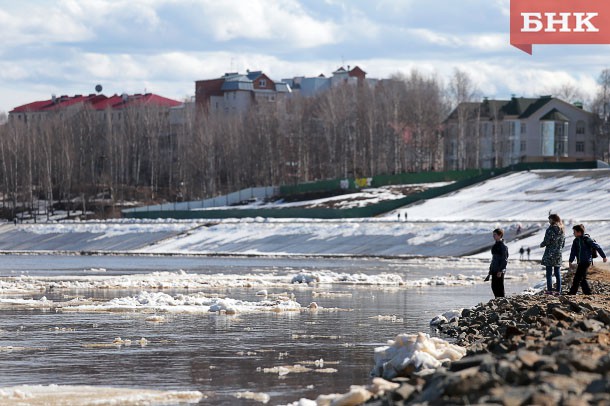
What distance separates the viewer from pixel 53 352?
19203mm

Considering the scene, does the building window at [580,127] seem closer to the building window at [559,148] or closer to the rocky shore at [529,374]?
the building window at [559,148]

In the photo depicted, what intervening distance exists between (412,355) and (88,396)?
408 centimetres

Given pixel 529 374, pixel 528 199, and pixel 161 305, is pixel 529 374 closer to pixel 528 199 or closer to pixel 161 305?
pixel 161 305

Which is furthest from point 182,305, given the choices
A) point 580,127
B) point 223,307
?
point 580,127

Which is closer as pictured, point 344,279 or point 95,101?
point 344,279

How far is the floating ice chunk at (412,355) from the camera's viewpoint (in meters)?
15.7

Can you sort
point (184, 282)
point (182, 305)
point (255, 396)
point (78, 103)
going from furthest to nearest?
point (78, 103) < point (184, 282) < point (182, 305) < point (255, 396)

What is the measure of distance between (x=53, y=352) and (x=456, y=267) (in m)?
36.8

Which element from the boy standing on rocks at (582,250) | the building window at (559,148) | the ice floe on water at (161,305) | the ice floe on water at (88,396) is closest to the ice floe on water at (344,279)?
the ice floe on water at (161,305)

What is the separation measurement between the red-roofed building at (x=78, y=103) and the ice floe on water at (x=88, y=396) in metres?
143

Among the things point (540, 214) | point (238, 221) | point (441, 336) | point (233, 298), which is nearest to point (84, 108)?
point (238, 221)

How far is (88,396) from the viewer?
14859 millimetres

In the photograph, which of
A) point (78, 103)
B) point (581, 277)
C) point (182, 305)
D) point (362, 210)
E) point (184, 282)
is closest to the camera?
point (581, 277)

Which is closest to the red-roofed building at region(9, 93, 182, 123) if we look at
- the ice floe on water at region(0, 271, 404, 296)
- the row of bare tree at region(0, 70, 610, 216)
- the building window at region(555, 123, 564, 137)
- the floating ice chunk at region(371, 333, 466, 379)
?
the row of bare tree at region(0, 70, 610, 216)
